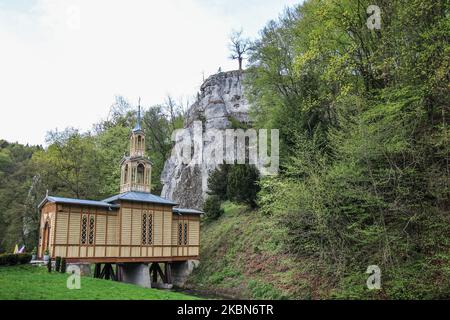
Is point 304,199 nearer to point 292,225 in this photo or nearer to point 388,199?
point 292,225

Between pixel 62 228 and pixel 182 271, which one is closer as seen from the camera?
pixel 62 228

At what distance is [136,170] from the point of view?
2672 centimetres

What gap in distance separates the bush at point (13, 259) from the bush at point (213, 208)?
15354 mm

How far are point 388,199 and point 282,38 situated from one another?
691 inches

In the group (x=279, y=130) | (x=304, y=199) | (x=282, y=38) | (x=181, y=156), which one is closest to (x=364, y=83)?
(x=279, y=130)

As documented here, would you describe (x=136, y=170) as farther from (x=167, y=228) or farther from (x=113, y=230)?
(x=113, y=230)

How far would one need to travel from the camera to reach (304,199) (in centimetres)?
1650

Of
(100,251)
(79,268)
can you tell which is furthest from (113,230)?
(79,268)

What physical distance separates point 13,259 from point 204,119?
2721cm

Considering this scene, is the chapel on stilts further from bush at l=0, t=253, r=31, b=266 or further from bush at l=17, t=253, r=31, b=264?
bush at l=0, t=253, r=31, b=266

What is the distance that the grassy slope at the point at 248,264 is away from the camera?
59.2 ft

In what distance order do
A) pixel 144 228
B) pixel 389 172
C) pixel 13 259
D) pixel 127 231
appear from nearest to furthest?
pixel 389 172 < pixel 13 259 < pixel 127 231 < pixel 144 228

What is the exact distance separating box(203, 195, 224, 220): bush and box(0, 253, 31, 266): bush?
15.4 metres

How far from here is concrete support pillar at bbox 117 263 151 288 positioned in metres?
24.0
